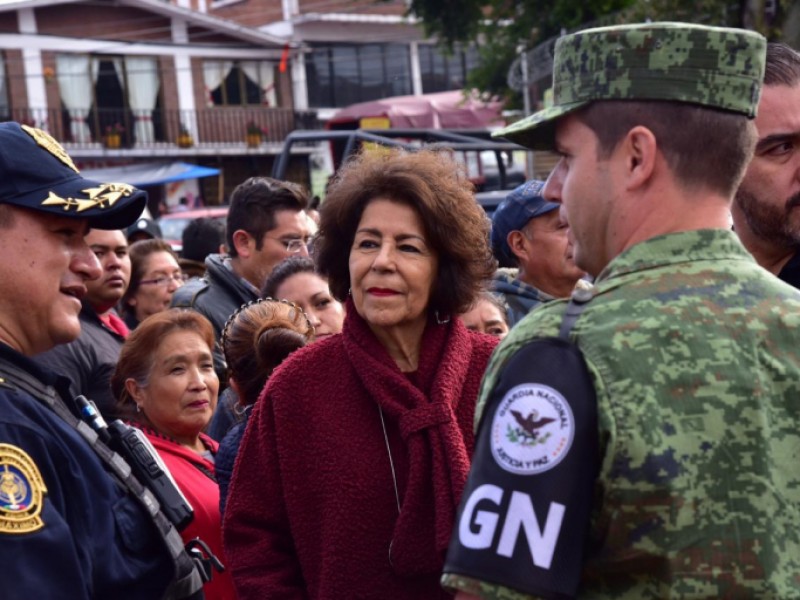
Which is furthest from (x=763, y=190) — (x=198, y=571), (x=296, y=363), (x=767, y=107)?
(x=198, y=571)

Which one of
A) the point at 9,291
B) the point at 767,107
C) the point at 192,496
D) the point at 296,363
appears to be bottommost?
the point at 192,496

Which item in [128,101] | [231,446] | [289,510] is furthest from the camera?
[128,101]

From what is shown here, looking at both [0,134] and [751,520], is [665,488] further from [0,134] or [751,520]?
[0,134]

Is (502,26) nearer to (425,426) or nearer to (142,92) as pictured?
(142,92)

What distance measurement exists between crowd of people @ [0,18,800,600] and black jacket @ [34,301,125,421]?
0.03m

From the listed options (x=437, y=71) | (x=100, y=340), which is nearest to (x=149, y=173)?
(x=437, y=71)

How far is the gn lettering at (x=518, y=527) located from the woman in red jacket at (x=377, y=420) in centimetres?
111

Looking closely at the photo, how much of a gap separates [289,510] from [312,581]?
0.63 ft

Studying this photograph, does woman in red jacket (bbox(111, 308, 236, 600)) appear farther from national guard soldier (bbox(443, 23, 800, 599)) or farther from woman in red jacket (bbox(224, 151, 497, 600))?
national guard soldier (bbox(443, 23, 800, 599))

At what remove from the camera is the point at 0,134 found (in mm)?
2576

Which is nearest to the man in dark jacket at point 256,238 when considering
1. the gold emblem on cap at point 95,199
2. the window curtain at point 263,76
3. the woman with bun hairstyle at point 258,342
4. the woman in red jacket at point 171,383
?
the woman in red jacket at point 171,383

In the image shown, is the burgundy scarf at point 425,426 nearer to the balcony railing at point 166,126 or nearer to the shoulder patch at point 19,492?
the shoulder patch at point 19,492

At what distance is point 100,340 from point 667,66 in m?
3.45

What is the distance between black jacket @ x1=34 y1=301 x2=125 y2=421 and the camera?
4.50 meters
